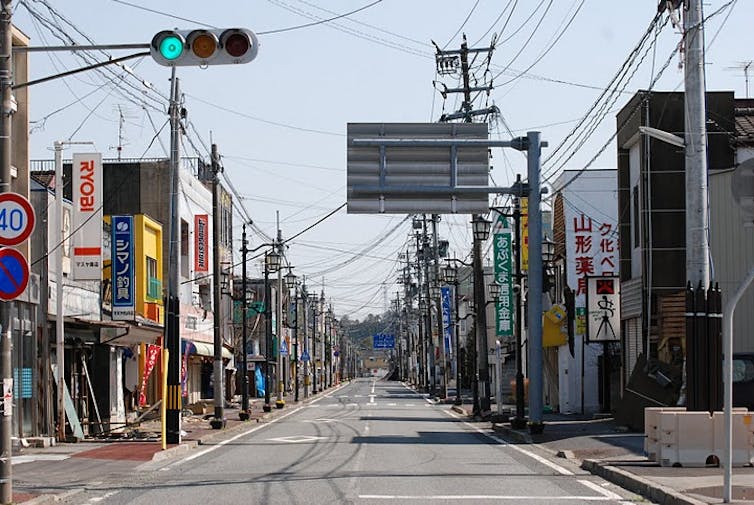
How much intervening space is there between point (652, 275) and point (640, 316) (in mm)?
2545

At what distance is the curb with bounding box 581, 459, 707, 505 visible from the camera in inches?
560

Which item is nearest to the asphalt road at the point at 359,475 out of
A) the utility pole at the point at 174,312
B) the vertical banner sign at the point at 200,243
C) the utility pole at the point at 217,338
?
the utility pole at the point at 174,312

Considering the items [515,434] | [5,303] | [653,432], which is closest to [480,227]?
[515,434]

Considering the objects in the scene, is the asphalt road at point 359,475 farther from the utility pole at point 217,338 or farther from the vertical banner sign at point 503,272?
the vertical banner sign at point 503,272

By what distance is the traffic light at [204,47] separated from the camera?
1319 centimetres

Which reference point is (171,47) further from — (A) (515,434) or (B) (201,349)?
(B) (201,349)

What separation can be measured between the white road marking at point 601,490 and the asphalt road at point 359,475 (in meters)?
0.01

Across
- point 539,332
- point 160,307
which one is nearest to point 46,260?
point 539,332

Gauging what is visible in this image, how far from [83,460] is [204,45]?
1287cm

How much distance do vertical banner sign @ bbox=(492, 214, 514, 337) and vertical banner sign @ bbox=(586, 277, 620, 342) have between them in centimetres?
687

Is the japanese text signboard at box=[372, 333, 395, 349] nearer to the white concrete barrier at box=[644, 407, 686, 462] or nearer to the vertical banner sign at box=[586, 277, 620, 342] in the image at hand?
the vertical banner sign at box=[586, 277, 620, 342]

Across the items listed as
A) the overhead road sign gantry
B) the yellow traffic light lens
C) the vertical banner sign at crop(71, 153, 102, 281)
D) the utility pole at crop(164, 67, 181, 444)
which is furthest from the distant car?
the yellow traffic light lens

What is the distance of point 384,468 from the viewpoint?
2055 cm

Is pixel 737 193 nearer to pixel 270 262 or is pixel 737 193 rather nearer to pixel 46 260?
pixel 46 260
